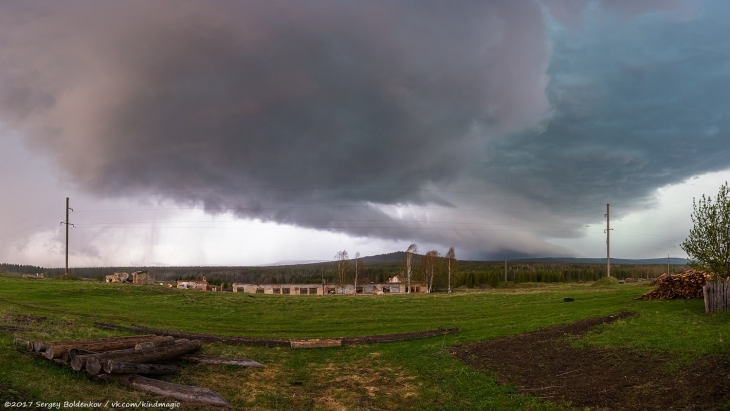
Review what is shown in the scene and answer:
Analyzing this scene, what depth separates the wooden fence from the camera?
22.8 metres

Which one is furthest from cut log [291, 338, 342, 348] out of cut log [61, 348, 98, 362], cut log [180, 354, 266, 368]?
cut log [61, 348, 98, 362]

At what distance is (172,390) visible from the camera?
13102 millimetres

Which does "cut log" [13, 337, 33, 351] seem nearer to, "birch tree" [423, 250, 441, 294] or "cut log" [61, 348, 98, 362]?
"cut log" [61, 348, 98, 362]

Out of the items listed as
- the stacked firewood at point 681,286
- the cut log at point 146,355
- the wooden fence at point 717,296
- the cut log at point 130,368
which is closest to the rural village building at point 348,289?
the stacked firewood at point 681,286

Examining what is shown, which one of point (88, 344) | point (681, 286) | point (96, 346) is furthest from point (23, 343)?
point (681, 286)

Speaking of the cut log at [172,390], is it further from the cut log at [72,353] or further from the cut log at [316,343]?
the cut log at [316,343]

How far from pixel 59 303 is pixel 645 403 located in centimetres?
4186

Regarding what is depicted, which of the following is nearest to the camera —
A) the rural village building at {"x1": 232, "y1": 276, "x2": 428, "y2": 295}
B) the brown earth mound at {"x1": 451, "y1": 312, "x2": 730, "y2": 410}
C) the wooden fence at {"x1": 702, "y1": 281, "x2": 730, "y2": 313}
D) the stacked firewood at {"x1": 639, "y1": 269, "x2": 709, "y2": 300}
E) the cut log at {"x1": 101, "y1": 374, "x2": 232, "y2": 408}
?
the brown earth mound at {"x1": 451, "y1": 312, "x2": 730, "y2": 410}

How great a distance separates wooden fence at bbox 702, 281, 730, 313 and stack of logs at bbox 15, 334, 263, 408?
948 inches

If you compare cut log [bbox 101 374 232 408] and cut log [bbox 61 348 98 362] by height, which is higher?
cut log [bbox 61 348 98 362]

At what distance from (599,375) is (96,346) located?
16.9 m

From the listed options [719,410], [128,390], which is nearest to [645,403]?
[719,410]

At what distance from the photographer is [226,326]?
30156 millimetres

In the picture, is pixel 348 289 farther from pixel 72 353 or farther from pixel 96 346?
pixel 72 353
